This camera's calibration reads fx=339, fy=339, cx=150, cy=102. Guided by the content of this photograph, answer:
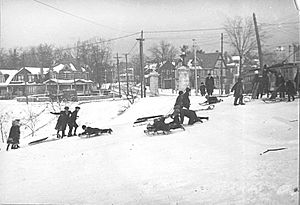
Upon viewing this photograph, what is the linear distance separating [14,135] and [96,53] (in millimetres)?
1493

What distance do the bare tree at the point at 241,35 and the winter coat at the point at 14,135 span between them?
5.99 feet

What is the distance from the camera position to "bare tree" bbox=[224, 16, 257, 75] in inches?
68.3

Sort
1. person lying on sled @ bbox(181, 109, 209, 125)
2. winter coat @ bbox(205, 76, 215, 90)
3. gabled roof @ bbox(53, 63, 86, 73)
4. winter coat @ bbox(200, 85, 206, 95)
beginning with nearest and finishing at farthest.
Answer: gabled roof @ bbox(53, 63, 86, 73), winter coat @ bbox(205, 76, 215, 90), winter coat @ bbox(200, 85, 206, 95), person lying on sled @ bbox(181, 109, 209, 125)

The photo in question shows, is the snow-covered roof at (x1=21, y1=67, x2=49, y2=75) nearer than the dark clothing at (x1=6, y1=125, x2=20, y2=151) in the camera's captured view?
Yes

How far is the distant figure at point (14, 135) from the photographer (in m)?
2.59

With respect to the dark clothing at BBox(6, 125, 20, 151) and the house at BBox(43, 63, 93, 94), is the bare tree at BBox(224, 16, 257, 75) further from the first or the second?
the dark clothing at BBox(6, 125, 20, 151)

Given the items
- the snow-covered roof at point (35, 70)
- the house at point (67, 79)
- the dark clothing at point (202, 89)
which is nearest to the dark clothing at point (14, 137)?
the house at point (67, 79)

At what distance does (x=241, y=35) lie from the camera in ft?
5.97

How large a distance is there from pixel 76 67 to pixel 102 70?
0.47ft

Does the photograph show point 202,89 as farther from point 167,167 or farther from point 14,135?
point 14,135

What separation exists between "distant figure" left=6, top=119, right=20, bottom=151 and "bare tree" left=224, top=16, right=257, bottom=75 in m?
1.62

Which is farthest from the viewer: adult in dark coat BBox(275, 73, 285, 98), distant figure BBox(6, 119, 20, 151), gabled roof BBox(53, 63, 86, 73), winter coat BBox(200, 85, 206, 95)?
distant figure BBox(6, 119, 20, 151)

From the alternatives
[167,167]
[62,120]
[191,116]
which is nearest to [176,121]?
[191,116]

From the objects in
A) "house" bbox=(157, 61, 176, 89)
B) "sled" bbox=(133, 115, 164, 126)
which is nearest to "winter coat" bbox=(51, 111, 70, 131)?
"sled" bbox=(133, 115, 164, 126)
